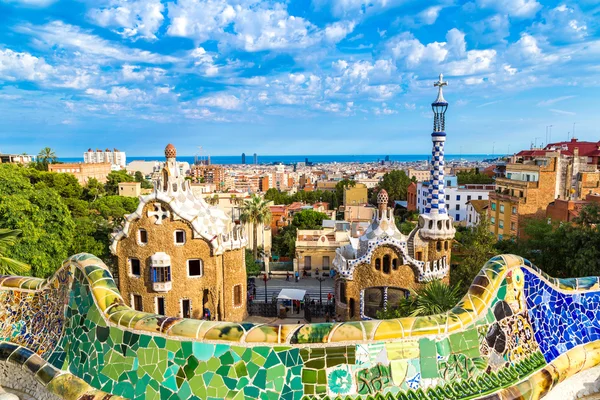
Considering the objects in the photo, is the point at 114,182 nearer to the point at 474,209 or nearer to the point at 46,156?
the point at 46,156

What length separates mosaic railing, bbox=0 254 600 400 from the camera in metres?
6.32

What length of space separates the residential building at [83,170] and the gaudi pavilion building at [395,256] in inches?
2726

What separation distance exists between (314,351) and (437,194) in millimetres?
16698

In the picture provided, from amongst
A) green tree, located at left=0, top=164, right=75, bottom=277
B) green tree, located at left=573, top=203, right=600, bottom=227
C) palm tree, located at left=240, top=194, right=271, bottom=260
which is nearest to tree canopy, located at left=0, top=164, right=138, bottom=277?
green tree, located at left=0, top=164, right=75, bottom=277

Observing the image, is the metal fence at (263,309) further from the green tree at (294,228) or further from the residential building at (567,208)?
the residential building at (567,208)

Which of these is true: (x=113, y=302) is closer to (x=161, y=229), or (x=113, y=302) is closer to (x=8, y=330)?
(x=8, y=330)

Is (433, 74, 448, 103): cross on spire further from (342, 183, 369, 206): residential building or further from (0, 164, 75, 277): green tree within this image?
(342, 183, 369, 206): residential building

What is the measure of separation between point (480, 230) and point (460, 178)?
64642mm

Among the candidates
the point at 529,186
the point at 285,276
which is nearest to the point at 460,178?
the point at 529,186

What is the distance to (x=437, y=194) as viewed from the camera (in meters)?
21.5

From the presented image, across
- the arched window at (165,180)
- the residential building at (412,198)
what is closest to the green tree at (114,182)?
the arched window at (165,180)

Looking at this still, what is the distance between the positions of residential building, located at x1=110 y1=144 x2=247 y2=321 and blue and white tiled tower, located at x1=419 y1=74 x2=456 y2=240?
10.1 m

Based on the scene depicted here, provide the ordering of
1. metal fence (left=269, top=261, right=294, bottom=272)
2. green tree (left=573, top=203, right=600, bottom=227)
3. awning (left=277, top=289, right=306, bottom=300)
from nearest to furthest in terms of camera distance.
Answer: green tree (left=573, top=203, right=600, bottom=227) → awning (left=277, top=289, right=306, bottom=300) → metal fence (left=269, top=261, right=294, bottom=272)

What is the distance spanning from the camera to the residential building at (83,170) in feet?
265
